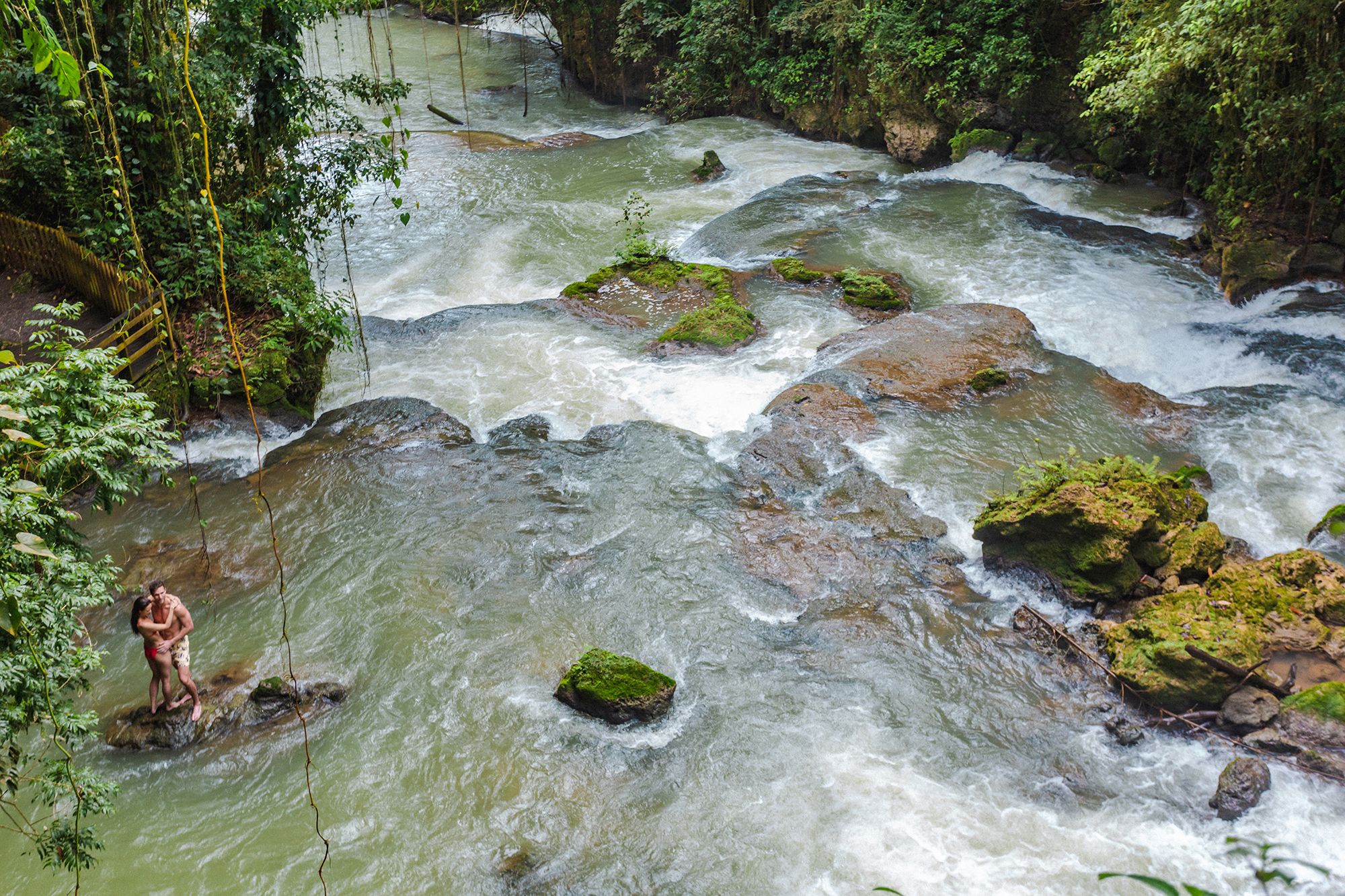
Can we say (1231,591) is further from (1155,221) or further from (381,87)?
(381,87)

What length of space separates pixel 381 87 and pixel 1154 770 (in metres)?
10.7

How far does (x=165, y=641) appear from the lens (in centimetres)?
683

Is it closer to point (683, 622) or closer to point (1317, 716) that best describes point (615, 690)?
point (683, 622)

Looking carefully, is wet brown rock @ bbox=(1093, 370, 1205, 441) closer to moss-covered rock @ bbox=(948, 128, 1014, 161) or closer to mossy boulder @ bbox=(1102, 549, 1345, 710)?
mossy boulder @ bbox=(1102, 549, 1345, 710)

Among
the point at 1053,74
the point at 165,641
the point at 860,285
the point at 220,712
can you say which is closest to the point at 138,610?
the point at 165,641

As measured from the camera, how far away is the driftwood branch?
6562mm

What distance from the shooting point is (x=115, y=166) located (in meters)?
9.71

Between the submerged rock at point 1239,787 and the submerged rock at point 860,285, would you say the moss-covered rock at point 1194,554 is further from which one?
the submerged rock at point 860,285

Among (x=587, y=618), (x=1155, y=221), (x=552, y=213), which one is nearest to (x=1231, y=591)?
(x=587, y=618)

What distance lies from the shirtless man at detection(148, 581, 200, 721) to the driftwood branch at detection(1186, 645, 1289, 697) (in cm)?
761

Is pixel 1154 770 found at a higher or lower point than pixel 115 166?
lower

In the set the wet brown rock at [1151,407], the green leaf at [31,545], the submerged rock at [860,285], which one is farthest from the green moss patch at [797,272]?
the green leaf at [31,545]

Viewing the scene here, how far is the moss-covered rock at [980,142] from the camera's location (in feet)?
58.1

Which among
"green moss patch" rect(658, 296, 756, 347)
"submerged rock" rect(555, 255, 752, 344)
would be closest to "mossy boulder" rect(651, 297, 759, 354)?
"green moss patch" rect(658, 296, 756, 347)
